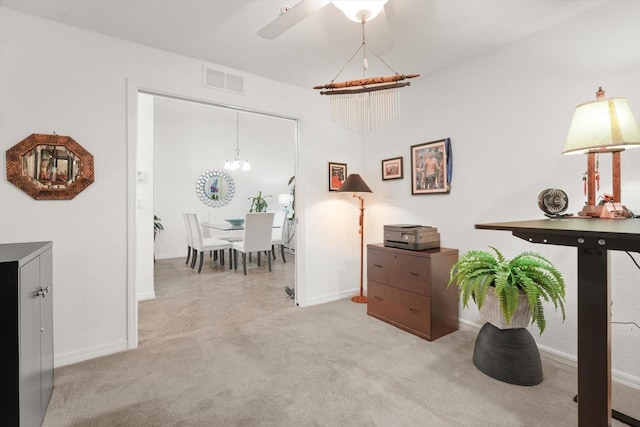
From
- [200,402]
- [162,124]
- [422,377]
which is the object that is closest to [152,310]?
[200,402]

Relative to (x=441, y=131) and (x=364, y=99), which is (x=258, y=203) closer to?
(x=441, y=131)

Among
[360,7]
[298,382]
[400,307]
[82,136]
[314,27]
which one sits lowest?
[298,382]

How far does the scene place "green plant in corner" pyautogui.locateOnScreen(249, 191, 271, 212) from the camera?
22.9 ft

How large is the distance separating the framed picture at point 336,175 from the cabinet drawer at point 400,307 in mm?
1192

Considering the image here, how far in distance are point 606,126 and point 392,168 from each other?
6.91ft

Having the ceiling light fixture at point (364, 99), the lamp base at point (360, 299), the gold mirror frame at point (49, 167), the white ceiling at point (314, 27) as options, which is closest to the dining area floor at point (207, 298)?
the lamp base at point (360, 299)

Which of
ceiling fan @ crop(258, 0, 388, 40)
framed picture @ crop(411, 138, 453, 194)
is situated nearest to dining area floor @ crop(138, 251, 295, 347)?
framed picture @ crop(411, 138, 453, 194)

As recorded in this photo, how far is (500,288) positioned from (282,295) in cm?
255

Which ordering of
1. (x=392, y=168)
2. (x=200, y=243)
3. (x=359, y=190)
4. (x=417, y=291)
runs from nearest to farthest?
(x=417, y=291) → (x=359, y=190) → (x=392, y=168) → (x=200, y=243)

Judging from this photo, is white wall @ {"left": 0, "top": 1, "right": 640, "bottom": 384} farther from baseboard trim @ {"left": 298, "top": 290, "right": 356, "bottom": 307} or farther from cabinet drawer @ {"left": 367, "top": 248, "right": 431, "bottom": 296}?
baseboard trim @ {"left": 298, "top": 290, "right": 356, "bottom": 307}

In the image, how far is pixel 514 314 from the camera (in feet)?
6.26

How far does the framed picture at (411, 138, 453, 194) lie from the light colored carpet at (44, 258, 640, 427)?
4.46 feet

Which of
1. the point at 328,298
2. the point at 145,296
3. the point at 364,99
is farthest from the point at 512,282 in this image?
the point at 145,296

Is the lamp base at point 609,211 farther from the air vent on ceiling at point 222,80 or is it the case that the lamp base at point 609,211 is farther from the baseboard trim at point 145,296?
the baseboard trim at point 145,296
